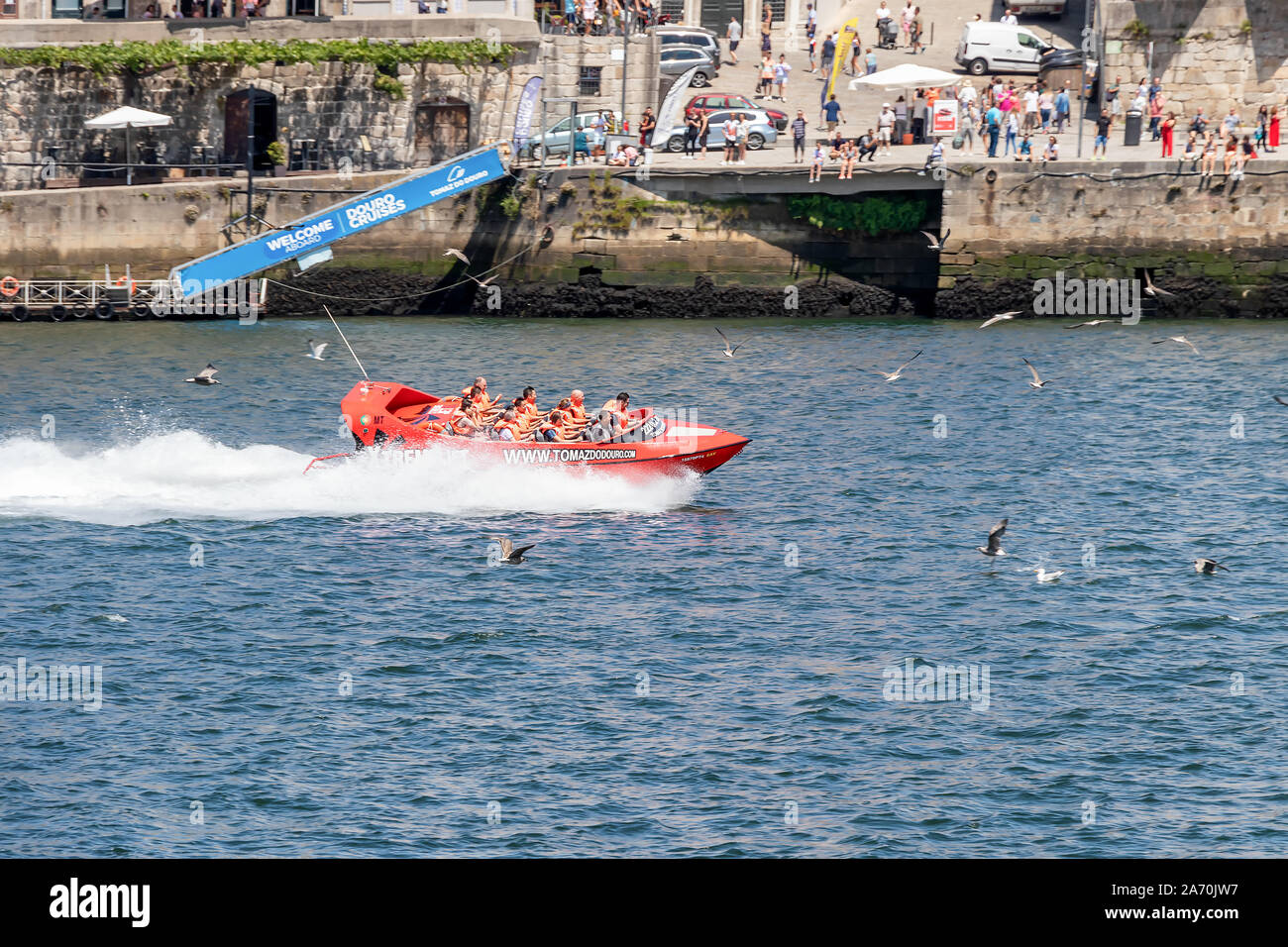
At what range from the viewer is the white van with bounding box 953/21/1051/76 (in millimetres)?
61031

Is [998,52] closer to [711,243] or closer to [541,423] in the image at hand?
[711,243]

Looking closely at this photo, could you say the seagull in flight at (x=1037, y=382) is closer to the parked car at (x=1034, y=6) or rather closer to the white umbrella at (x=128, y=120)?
the parked car at (x=1034, y=6)

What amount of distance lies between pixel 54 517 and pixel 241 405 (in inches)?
393

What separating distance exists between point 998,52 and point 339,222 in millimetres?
24973

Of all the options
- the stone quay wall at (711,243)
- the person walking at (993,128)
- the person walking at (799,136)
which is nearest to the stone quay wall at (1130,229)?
the stone quay wall at (711,243)

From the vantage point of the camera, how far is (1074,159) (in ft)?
173

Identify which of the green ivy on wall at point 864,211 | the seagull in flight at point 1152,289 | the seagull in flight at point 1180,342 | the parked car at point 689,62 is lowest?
the seagull in flight at point 1180,342

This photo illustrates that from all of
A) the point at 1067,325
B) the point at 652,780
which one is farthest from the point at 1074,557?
the point at 1067,325

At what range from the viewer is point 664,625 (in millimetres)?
26250

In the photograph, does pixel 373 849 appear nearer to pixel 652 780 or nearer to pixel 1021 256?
pixel 652 780

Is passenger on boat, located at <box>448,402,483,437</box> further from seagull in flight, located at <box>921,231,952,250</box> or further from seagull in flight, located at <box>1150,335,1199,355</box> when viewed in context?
seagull in flight, located at <box>1150,335,1199,355</box>

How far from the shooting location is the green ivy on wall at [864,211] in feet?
176

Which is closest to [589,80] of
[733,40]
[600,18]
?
[600,18]

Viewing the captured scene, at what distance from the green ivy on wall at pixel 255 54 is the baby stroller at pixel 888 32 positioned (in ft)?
52.5
